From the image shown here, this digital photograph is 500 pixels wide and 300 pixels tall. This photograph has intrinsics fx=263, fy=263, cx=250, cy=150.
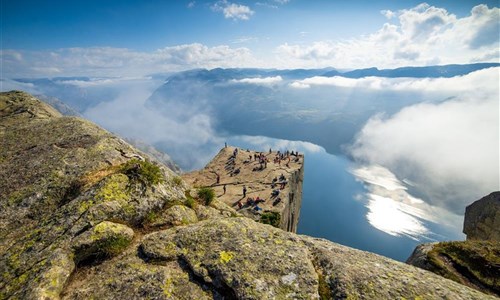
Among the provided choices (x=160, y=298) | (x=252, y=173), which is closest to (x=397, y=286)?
(x=160, y=298)

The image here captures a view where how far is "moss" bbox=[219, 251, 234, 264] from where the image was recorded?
856 cm

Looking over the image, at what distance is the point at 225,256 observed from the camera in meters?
8.72

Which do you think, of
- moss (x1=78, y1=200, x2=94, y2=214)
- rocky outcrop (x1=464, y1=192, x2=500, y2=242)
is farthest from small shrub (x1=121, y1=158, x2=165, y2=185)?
rocky outcrop (x1=464, y1=192, x2=500, y2=242)

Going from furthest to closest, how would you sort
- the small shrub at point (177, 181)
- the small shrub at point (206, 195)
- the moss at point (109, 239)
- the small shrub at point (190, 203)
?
the small shrub at point (206, 195)
the small shrub at point (177, 181)
the small shrub at point (190, 203)
the moss at point (109, 239)

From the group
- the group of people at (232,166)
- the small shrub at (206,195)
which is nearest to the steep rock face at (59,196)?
the small shrub at (206,195)

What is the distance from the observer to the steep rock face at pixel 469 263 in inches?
427

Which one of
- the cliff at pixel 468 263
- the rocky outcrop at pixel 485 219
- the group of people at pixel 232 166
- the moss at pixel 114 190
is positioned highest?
the moss at pixel 114 190

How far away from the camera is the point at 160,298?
741 cm

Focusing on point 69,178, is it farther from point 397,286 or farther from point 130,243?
point 397,286

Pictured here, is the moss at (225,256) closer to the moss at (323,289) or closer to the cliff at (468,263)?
the moss at (323,289)

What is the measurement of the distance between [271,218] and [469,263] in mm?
37382

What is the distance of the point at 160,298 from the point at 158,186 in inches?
222

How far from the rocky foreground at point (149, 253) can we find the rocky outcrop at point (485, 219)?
41.9 metres

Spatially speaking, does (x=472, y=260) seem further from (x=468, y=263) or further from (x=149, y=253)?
(x=149, y=253)
